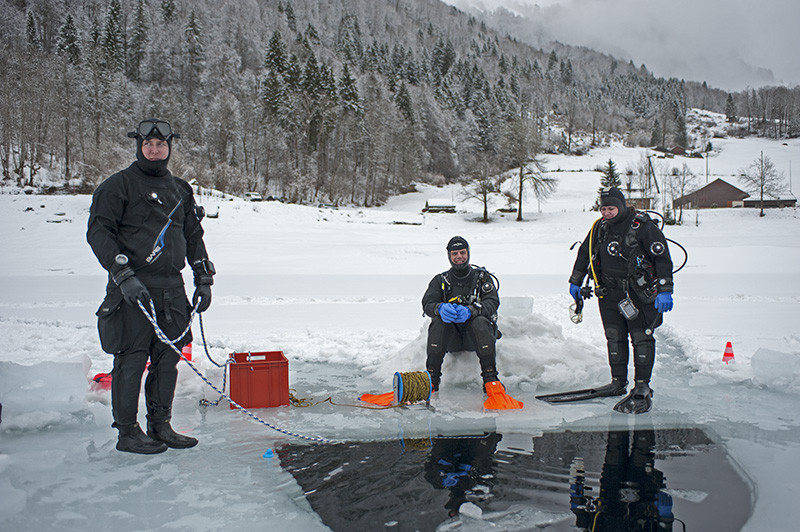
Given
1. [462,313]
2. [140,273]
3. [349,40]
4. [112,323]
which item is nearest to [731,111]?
[349,40]

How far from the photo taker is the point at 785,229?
97.7 ft

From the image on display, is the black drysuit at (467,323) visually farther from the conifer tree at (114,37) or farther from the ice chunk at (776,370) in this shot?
the conifer tree at (114,37)

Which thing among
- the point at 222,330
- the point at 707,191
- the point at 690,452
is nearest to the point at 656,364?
the point at 690,452

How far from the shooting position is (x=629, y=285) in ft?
14.1

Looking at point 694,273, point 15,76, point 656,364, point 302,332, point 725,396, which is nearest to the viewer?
point 725,396

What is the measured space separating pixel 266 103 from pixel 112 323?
5042 centimetres

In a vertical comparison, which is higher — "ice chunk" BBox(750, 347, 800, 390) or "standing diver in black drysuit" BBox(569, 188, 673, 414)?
"standing diver in black drysuit" BBox(569, 188, 673, 414)

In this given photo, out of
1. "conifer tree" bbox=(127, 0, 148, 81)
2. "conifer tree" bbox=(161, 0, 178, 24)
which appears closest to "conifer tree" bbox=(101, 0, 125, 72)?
"conifer tree" bbox=(127, 0, 148, 81)

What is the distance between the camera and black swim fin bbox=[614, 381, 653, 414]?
3979mm

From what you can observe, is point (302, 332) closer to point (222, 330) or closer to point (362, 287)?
point (222, 330)

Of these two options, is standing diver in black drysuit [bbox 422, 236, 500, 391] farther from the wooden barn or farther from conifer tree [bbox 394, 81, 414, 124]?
conifer tree [bbox 394, 81, 414, 124]

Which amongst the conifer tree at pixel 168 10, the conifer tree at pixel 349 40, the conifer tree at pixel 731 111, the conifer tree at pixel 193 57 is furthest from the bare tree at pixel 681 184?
the conifer tree at pixel 731 111

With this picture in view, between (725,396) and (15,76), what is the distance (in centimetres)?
4165

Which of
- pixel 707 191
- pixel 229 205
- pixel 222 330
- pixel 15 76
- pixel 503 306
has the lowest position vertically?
pixel 222 330
